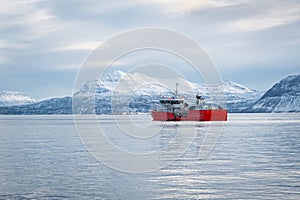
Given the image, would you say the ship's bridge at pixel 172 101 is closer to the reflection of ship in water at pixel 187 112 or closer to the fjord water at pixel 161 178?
the reflection of ship in water at pixel 187 112

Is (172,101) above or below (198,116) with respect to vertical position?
above

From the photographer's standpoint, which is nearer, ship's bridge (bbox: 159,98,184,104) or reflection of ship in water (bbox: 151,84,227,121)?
reflection of ship in water (bbox: 151,84,227,121)

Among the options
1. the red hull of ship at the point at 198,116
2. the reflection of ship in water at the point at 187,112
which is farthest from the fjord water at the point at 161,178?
the reflection of ship in water at the point at 187,112

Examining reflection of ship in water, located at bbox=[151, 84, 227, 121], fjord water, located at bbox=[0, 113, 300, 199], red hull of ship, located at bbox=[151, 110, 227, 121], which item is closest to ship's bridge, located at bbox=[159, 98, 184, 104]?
reflection of ship in water, located at bbox=[151, 84, 227, 121]

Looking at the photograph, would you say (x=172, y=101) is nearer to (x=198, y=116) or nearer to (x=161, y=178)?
(x=198, y=116)

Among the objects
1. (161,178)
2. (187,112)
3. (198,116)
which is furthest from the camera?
(187,112)

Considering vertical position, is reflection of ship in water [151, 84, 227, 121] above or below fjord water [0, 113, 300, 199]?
above

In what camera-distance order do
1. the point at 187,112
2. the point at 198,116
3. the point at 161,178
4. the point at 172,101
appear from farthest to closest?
the point at 172,101 → the point at 187,112 → the point at 198,116 → the point at 161,178

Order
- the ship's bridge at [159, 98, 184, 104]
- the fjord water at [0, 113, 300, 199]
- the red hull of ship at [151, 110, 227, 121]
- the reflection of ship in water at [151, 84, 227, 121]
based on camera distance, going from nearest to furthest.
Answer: the fjord water at [0, 113, 300, 199], the red hull of ship at [151, 110, 227, 121], the reflection of ship in water at [151, 84, 227, 121], the ship's bridge at [159, 98, 184, 104]

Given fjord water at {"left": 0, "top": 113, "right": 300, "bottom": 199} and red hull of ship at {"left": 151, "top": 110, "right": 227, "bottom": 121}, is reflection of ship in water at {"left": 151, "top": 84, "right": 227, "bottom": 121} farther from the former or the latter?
fjord water at {"left": 0, "top": 113, "right": 300, "bottom": 199}

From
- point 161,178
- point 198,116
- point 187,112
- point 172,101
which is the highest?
point 172,101

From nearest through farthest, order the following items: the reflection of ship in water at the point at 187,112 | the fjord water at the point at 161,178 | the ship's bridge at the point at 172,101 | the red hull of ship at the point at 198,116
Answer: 1. the fjord water at the point at 161,178
2. the red hull of ship at the point at 198,116
3. the reflection of ship in water at the point at 187,112
4. the ship's bridge at the point at 172,101

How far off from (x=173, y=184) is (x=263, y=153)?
16.6 metres

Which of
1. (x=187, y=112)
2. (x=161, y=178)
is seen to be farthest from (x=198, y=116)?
(x=161, y=178)
